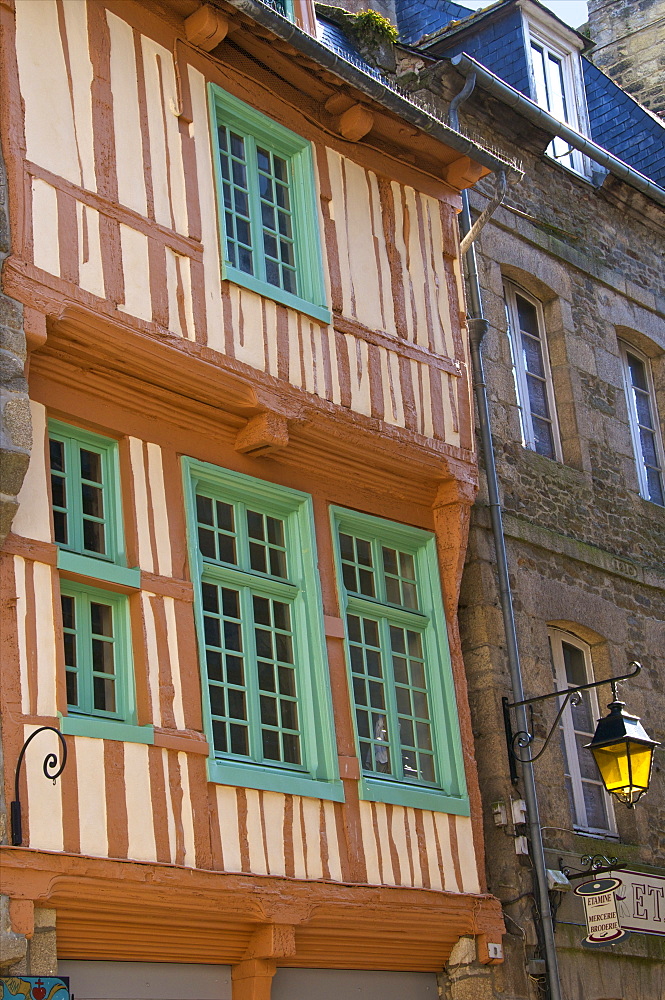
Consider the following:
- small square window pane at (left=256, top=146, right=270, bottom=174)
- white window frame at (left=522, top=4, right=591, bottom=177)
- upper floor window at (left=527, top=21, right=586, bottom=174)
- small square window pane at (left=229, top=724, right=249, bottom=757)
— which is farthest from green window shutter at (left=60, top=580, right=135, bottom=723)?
white window frame at (left=522, top=4, right=591, bottom=177)

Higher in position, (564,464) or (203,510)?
(564,464)

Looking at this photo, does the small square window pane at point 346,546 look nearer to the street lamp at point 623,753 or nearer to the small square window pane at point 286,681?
the small square window pane at point 286,681

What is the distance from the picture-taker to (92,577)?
24.7 ft

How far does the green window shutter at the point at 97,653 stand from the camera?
7.41 metres

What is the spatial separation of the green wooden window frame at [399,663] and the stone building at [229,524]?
2 cm

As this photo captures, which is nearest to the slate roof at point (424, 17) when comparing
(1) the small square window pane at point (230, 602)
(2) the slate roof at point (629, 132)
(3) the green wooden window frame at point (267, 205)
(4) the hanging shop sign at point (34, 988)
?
(2) the slate roof at point (629, 132)

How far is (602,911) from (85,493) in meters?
3.94

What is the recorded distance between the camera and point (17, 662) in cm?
698

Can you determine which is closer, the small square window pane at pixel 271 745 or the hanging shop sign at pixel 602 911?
the small square window pane at pixel 271 745

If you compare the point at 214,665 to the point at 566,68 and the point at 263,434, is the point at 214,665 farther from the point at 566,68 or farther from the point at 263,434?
the point at 566,68

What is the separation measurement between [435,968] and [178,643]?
264 centimetres

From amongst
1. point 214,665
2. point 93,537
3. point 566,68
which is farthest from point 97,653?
point 566,68

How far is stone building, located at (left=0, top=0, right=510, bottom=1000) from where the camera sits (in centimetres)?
723

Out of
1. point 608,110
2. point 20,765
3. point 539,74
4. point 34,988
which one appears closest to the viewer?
point 34,988
